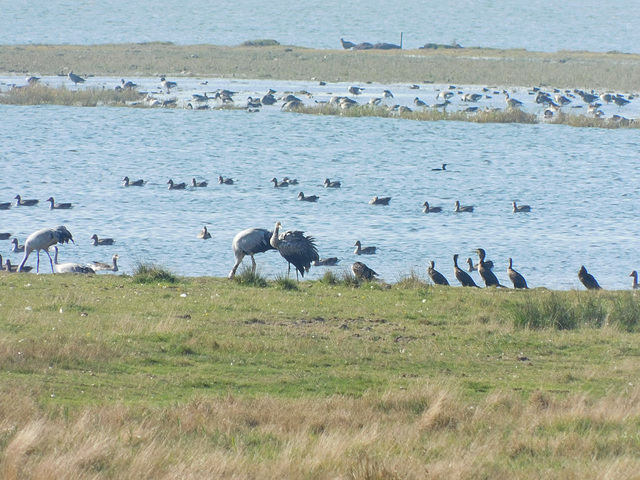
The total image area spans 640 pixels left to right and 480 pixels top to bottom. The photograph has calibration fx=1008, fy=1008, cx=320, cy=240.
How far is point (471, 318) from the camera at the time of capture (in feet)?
47.0

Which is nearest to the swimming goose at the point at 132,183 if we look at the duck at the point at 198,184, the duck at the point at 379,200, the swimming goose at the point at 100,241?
the duck at the point at 198,184

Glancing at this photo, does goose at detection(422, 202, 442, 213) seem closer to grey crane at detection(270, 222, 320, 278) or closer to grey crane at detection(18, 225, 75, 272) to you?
grey crane at detection(270, 222, 320, 278)

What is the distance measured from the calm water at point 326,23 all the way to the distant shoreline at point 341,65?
22965mm

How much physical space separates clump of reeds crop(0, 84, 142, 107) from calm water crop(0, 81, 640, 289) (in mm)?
574

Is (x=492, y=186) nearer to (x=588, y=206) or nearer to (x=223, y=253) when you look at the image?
(x=588, y=206)

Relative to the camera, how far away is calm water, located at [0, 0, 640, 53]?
120688mm

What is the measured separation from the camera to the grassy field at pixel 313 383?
793 cm

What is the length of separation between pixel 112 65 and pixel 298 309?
64.5 m

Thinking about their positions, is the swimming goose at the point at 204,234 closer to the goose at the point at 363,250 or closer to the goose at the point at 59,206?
the goose at the point at 363,250

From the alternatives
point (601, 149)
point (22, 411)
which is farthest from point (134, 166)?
point (22, 411)

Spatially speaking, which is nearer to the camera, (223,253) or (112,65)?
(223,253)

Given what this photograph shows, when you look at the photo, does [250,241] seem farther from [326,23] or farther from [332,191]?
[326,23]

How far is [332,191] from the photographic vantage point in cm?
3478

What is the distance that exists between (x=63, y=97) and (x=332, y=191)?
24.3 meters
